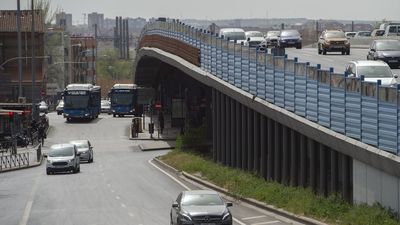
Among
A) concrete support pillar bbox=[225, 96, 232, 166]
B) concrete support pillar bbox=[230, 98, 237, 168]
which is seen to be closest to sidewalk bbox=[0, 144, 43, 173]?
concrete support pillar bbox=[225, 96, 232, 166]

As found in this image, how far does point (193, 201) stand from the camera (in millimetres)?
27984

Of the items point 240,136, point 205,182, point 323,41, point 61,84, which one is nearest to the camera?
point 205,182

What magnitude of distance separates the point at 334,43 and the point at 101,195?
1281 inches

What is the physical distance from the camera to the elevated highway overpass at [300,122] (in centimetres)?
2738

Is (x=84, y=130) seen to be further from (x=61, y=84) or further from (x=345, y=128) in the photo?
(x=61, y=84)

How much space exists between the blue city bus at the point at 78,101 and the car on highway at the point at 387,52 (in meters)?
43.3

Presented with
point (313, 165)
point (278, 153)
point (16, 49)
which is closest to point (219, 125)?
→ point (278, 153)

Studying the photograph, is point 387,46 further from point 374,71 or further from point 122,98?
point 122,98

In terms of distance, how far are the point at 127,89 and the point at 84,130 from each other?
17127mm

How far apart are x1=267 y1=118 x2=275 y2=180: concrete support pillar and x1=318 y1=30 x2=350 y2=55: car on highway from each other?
3043cm

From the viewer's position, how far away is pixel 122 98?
104 m

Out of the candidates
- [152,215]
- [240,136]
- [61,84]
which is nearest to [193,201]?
[152,215]

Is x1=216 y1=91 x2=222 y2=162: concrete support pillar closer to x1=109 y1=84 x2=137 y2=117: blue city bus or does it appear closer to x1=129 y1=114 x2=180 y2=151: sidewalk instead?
x1=129 y1=114 x2=180 y2=151: sidewalk

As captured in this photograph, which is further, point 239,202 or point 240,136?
point 240,136
